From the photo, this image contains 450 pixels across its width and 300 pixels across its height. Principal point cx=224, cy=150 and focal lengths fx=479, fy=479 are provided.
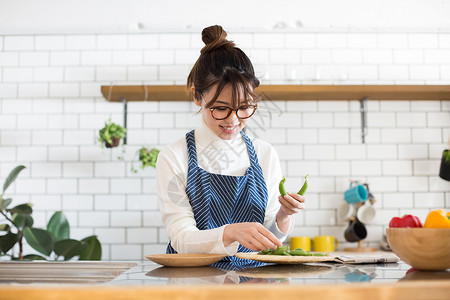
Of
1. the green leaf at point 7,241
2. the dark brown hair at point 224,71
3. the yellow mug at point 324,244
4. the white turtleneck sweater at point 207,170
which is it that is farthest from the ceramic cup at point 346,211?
the green leaf at point 7,241

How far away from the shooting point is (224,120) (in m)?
1.72

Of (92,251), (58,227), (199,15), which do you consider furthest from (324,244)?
(199,15)

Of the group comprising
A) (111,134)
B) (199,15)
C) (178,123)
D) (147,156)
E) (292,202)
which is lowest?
(292,202)

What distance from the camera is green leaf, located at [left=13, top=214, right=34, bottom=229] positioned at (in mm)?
3042

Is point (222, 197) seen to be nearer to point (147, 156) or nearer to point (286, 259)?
point (286, 259)

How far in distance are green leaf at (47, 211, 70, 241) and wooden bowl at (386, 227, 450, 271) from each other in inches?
96.7

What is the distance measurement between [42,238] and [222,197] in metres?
1.58

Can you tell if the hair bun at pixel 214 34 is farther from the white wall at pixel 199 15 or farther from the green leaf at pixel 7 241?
the green leaf at pixel 7 241

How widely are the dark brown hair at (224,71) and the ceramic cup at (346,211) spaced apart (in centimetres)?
195

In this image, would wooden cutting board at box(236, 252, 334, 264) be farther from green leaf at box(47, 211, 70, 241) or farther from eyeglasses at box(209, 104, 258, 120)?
green leaf at box(47, 211, 70, 241)

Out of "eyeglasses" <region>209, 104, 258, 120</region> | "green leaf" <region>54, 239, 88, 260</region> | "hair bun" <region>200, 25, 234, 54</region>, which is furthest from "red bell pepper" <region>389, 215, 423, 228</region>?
"green leaf" <region>54, 239, 88, 260</region>

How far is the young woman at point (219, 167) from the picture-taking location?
167 cm

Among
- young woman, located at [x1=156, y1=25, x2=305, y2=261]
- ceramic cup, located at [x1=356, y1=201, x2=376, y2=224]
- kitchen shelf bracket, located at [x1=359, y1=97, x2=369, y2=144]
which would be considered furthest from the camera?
kitchen shelf bracket, located at [x1=359, y1=97, x2=369, y2=144]

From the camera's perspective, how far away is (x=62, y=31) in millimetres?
3592
